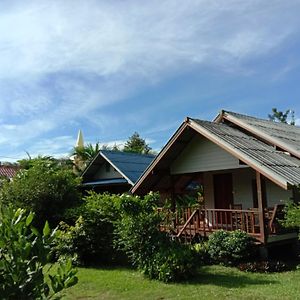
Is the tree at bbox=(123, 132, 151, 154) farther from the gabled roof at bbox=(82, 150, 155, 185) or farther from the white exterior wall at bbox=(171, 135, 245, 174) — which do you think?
the white exterior wall at bbox=(171, 135, 245, 174)

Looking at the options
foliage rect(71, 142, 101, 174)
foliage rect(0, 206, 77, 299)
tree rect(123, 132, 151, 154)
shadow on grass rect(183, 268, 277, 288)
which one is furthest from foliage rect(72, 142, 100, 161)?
foliage rect(0, 206, 77, 299)

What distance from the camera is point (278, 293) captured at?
9500 mm

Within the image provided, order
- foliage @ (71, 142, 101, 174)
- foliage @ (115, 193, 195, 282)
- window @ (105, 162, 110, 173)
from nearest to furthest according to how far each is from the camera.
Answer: foliage @ (115, 193, 195, 282) → window @ (105, 162, 110, 173) → foliage @ (71, 142, 101, 174)

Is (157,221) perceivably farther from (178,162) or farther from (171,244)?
(178,162)

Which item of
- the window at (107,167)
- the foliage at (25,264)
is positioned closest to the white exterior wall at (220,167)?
the window at (107,167)

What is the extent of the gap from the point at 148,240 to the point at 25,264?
27.8ft

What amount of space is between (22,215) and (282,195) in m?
14.1

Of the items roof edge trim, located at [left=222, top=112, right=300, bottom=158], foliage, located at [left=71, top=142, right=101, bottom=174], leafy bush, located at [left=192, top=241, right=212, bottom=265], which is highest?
foliage, located at [left=71, top=142, right=101, bottom=174]

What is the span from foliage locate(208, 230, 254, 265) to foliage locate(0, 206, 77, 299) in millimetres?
10082

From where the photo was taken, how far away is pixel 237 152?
1386 cm

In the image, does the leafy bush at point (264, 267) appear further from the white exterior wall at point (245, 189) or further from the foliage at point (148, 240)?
the white exterior wall at point (245, 189)

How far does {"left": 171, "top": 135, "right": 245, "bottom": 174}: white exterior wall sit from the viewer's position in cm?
1630

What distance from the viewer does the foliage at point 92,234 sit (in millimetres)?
14430

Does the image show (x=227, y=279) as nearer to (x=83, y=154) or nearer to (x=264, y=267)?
(x=264, y=267)
